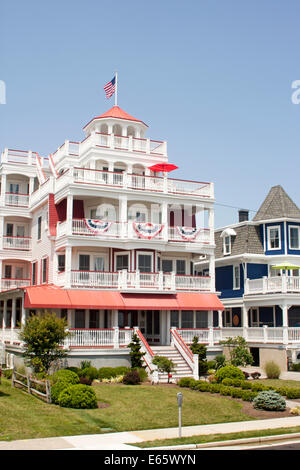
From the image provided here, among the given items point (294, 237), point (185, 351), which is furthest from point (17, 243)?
point (294, 237)

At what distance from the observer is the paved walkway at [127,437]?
1462 cm

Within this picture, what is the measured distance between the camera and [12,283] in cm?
4222

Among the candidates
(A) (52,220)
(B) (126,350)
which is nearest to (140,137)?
(A) (52,220)

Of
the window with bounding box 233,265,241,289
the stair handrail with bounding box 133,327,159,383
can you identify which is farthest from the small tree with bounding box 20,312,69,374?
the window with bounding box 233,265,241,289

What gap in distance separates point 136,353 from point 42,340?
5930 millimetres

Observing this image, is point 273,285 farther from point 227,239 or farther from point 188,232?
point 227,239

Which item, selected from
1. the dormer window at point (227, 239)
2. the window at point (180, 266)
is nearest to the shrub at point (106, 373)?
the window at point (180, 266)

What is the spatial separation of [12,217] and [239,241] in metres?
18.3

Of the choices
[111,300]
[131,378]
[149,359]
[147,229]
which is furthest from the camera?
[147,229]

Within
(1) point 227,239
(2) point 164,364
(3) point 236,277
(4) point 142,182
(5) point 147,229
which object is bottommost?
(2) point 164,364

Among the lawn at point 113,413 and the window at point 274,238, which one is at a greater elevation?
the window at point 274,238

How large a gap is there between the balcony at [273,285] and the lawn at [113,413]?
1434 centimetres

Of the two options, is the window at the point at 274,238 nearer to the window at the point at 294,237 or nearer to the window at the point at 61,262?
the window at the point at 294,237

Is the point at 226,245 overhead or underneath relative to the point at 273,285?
overhead
